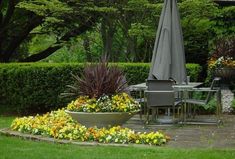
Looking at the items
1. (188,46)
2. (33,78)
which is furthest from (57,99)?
(188,46)

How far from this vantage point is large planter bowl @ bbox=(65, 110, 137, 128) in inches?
354

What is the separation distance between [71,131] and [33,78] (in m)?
4.57

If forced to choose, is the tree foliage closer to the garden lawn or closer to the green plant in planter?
the green plant in planter

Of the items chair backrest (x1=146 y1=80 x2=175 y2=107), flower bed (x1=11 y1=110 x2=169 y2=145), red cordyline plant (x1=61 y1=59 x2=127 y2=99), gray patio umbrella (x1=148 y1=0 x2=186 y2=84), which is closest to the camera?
flower bed (x1=11 y1=110 x2=169 y2=145)

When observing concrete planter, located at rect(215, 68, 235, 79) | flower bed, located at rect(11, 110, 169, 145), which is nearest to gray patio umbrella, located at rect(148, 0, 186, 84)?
flower bed, located at rect(11, 110, 169, 145)

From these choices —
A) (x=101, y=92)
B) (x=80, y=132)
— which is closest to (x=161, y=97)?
(x=101, y=92)

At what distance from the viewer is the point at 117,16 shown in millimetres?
15812

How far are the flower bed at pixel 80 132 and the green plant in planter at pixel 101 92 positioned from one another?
0.39 metres

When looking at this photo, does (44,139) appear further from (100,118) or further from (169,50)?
(169,50)

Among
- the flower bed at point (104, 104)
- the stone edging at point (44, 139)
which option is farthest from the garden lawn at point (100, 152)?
the flower bed at point (104, 104)

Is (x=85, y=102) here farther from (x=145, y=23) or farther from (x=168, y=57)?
(x=145, y=23)

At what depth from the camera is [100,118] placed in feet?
29.6

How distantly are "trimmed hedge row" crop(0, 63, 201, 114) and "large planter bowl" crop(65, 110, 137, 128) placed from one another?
3.57 metres

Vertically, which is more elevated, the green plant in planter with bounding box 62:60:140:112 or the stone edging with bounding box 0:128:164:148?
the green plant in planter with bounding box 62:60:140:112
